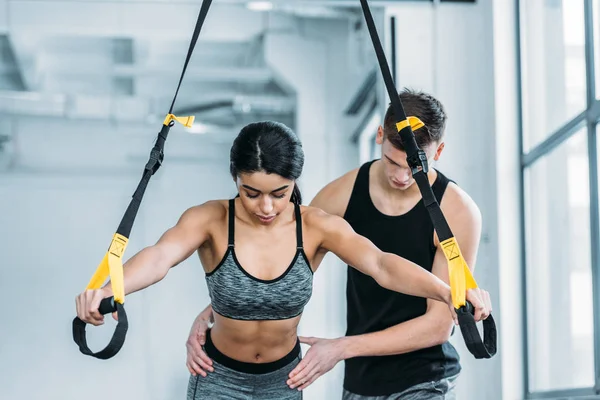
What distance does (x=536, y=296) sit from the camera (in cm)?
407

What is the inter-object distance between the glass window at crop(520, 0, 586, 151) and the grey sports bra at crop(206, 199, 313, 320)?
1453mm

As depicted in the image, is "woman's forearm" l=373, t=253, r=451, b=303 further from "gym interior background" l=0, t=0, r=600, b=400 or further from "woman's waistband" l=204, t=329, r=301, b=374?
"gym interior background" l=0, t=0, r=600, b=400

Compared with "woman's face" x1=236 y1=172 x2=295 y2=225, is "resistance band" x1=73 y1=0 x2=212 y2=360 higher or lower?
lower

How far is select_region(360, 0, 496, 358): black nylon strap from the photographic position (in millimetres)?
2045

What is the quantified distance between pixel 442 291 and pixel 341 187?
71 centimetres

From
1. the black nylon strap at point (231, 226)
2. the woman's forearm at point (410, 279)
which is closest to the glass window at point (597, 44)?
the woman's forearm at point (410, 279)

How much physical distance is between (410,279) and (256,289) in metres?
0.43

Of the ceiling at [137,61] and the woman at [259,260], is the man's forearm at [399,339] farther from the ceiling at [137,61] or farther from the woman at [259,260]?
the ceiling at [137,61]

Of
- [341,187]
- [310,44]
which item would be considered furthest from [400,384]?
[310,44]

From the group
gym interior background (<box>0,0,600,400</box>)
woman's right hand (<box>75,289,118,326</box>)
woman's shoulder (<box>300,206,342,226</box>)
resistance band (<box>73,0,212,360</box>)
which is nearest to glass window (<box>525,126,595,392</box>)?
gym interior background (<box>0,0,600,400</box>)

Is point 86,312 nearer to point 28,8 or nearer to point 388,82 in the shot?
point 388,82

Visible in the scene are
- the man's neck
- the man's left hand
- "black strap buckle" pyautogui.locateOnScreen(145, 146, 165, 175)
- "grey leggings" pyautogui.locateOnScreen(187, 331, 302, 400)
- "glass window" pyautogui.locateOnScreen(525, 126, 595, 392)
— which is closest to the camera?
"black strap buckle" pyautogui.locateOnScreen(145, 146, 165, 175)

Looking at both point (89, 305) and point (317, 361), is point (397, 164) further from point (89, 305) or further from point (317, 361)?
point (89, 305)

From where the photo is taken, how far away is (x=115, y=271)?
7.06 ft
